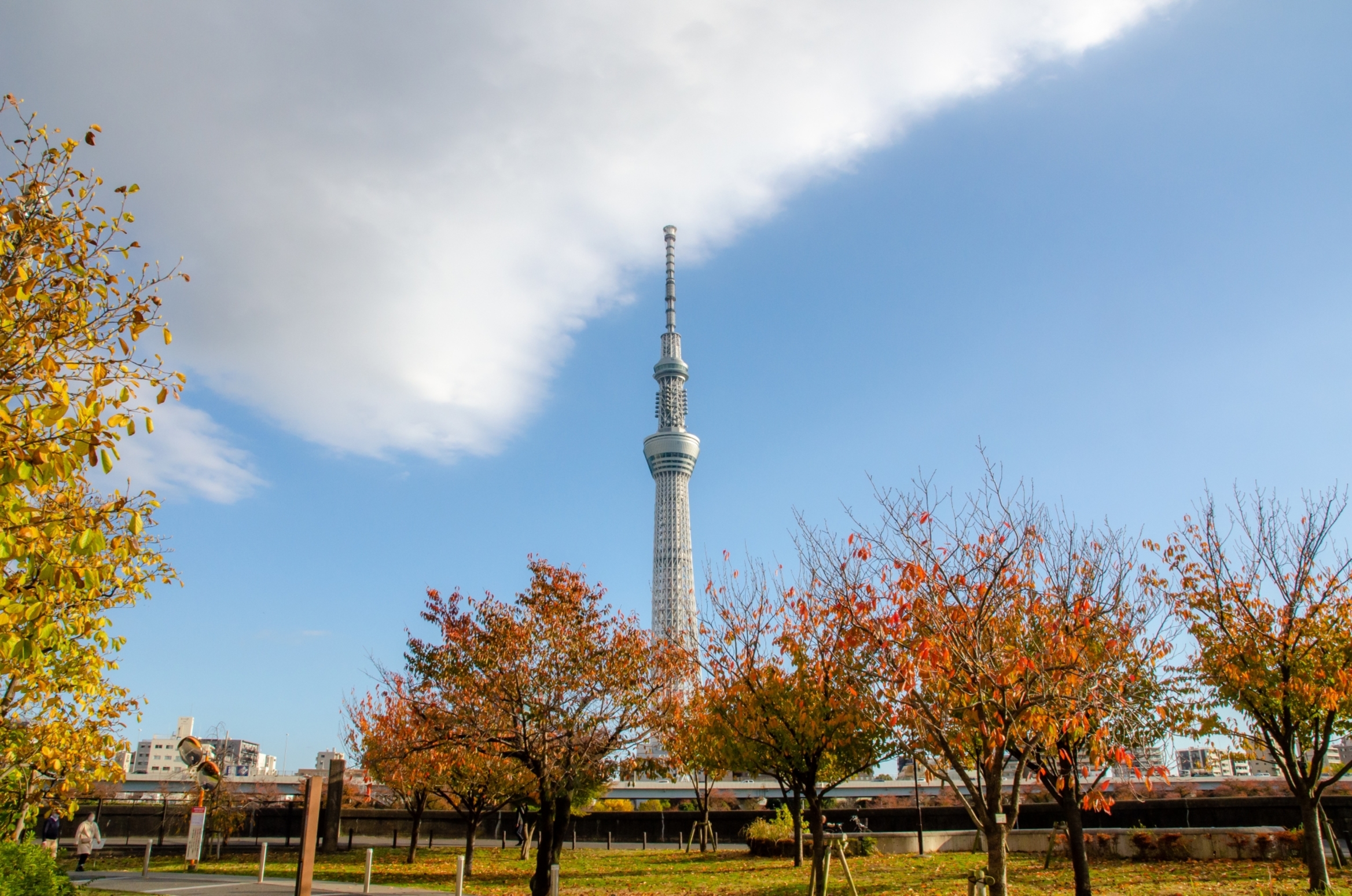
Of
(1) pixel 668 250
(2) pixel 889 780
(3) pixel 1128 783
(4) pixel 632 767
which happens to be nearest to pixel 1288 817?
(3) pixel 1128 783

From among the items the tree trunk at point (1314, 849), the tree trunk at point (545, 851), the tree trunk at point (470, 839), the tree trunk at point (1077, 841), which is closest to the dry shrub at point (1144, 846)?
the tree trunk at point (1314, 849)

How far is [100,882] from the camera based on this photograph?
65.3 feet

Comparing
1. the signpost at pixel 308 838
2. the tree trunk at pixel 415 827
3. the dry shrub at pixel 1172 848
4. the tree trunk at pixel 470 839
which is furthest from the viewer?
the tree trunk at pixel 415 827

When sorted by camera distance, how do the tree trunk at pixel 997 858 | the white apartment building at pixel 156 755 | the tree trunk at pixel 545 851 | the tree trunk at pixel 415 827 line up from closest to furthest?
the tree trunk at pixel 997 858 → the tree trunk at pixel 545 851 → the tree trunk at pixel 415 827 → the white apartment building at pixel 156 755

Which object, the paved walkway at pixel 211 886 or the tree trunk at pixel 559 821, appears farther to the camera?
the tree trunk at pixel 559 821

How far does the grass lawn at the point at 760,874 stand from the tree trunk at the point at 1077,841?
137 cm

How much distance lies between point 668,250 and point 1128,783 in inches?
4406

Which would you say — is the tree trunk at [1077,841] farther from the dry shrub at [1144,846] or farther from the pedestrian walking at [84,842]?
the pedestrian walking at [84,842]

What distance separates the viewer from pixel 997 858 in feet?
33.6

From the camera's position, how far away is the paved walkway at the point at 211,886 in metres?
18.4

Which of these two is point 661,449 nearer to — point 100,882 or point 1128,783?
point 1128,783

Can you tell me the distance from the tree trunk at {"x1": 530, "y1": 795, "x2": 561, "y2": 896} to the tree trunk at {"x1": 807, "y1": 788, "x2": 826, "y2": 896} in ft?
17.5

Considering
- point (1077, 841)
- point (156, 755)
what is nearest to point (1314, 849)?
point (1077, 841)

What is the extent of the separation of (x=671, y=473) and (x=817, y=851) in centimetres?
10710
